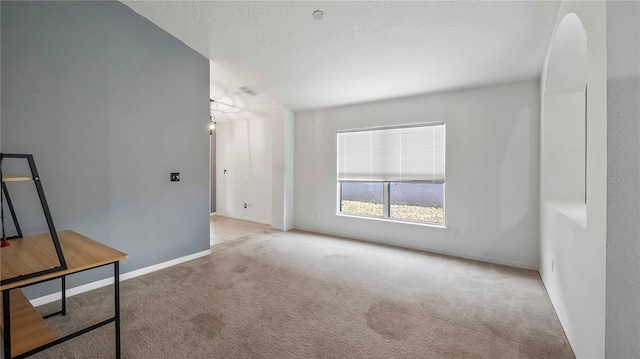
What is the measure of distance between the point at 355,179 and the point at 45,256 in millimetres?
3991

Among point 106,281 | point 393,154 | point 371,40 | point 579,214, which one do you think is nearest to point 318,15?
point 371,40

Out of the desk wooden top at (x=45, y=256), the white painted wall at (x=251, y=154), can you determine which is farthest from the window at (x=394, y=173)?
the desk wooden top at (x=45, y=256)

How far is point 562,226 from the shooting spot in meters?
2.07

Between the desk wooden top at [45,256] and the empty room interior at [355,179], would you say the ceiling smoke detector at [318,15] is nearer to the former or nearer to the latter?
the empty room interior at [355,179]

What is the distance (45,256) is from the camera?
1.52 metres

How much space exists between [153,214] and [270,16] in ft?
9.03

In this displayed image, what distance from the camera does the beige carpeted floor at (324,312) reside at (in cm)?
178

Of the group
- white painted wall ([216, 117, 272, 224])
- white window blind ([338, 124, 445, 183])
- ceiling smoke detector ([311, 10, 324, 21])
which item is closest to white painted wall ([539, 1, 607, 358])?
white window blind ([338, 124, 445, 183])

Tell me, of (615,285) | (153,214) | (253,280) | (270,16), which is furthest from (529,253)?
(153,214)

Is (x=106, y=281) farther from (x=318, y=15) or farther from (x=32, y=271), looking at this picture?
(x=318, y=15)

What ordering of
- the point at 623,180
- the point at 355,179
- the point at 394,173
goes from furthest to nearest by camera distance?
the point at 355,179, the point at 394,173, the point at 623,180

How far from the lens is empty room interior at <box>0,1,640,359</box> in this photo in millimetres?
1386

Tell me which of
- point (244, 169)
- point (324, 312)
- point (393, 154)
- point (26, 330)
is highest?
point (393, 154)

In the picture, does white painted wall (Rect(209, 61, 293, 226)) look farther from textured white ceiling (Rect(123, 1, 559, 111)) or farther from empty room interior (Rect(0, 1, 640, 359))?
textured white ceiling (Rect(123, 1, 559, 111))
